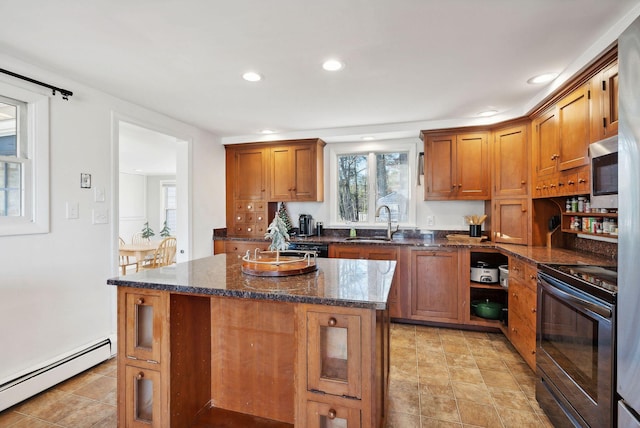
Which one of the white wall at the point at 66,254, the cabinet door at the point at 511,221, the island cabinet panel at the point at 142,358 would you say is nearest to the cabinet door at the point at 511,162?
the cabinet door at the point at 511,221

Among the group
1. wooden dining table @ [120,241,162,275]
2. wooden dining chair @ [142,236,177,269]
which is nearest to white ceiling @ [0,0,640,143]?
wooden dining chair @ [142,236,177,269]

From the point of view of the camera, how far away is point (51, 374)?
2.31 m

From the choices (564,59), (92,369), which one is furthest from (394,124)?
(92,369)

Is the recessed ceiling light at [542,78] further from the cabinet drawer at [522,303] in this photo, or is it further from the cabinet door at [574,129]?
the cabinet drawer at [522,303]

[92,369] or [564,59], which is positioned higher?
[564,59]

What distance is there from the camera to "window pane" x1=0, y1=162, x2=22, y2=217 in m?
2.21

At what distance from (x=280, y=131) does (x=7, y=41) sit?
8.74ft

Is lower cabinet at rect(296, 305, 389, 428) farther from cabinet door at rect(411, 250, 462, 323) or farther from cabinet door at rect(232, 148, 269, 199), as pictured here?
cabinet door at rect(232, 148, 269, 199)

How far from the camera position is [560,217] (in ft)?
10.0

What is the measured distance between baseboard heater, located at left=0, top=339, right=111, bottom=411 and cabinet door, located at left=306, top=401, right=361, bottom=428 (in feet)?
6.78

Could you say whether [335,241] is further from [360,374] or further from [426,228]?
[360,374]

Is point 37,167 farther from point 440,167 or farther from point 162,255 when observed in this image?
point 440,167

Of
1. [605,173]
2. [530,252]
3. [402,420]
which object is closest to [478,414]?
Result: [402,420]

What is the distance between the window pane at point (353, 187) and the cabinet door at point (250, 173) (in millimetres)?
1071
